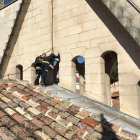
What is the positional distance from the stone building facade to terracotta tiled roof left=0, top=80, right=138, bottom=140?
2236mm

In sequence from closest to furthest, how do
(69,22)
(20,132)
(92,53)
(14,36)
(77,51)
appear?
Answer: (20,132) → (92,53) → (77,51) → (69,22) → (14,36)

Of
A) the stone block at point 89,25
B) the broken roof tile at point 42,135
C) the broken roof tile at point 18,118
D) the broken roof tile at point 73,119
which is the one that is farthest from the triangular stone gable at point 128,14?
the broken roof tile at point 18,118

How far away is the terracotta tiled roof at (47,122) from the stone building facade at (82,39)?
7.34 ft

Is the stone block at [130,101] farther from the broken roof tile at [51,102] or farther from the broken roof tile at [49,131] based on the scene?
the broken roof tile at [49,131]

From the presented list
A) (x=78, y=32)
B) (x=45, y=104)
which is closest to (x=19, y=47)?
(x=78, y=32)

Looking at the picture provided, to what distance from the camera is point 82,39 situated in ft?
23.6

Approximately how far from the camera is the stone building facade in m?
5.69

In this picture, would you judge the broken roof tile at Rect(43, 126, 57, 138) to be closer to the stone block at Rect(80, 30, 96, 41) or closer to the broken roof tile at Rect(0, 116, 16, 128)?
the broken roof tile at Rect(0, 116, 16, 128)

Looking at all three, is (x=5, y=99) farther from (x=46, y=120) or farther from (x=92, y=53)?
(x=92, y=53)

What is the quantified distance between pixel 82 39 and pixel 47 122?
4427 millimetres

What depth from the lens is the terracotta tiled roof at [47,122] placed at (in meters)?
3.27

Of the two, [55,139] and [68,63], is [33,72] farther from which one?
[55,139]

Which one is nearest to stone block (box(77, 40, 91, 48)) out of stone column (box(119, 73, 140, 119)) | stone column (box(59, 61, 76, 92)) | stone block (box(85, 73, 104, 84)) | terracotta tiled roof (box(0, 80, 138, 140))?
stone column (box(59, 61, 76, 92))

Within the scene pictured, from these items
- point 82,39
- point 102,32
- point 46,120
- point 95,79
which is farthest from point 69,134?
point 82,39
